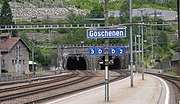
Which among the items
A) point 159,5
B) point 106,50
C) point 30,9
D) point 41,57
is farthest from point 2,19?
point 159,5

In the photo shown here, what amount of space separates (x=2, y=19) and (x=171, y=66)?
4567 cm

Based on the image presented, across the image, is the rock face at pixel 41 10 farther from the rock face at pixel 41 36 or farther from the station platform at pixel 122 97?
the station platform at pixel 122 97

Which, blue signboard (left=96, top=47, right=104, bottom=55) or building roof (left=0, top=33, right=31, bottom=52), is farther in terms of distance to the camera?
building roof (left=0, top=33, right=31, bottom=52)

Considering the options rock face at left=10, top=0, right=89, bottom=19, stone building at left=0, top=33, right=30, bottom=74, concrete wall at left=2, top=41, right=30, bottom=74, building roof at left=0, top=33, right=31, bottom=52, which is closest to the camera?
stone building at left=0, top=33, right=30, bottom=74

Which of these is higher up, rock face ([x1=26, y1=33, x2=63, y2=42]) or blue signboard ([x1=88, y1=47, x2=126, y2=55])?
rock face ([x1=26, y1=33, x2=63, y2=42])

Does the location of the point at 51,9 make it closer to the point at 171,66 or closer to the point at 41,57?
the point at 41,57

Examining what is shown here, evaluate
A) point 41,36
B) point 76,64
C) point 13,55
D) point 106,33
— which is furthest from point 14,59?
point 106,33

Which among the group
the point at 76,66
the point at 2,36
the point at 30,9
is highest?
the point at 30,9

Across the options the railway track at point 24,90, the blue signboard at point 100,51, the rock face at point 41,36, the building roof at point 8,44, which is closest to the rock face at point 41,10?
the rock face at point 41,36

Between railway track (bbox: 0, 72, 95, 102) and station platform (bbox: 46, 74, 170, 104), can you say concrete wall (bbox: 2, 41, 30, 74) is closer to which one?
railway track (bbox: 0, 72, 95, 102)

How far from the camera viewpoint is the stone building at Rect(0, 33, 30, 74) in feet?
272

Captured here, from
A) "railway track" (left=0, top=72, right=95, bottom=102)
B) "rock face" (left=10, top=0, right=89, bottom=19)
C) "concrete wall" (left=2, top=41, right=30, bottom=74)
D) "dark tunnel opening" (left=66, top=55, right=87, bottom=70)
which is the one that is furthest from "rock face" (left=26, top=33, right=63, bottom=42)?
"railway track" (left=0, top=72, right=95, bottom=102)

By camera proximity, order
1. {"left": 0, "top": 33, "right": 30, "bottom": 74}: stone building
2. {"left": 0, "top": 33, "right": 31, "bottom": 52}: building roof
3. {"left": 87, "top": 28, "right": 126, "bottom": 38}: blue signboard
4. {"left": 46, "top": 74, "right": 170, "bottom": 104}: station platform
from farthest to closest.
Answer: {"left": 0, "top": 33, "right": 31, "bottom": 52}: building roof → {"left": 0, "top": 33, "right": 30, "bottom": 74}: stone building → {"left": 87, "top": 28, "right": 126, "bottom": 38}: blue signboard → {"left": 46, "top": 74, "right": 170, "bottom": 104}: station platform

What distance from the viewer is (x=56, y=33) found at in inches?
5226
